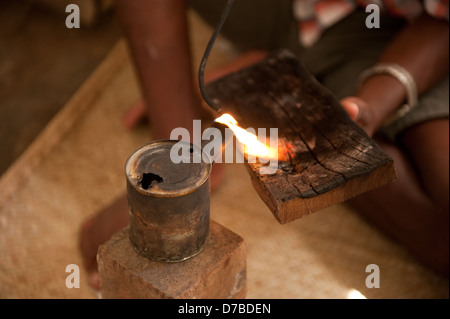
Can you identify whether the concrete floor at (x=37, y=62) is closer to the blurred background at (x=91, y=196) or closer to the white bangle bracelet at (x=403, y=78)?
the blurred background at (x=91, y=196)

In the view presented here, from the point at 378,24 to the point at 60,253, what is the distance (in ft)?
3.89

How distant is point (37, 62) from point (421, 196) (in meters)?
1.72

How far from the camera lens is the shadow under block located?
0.93m

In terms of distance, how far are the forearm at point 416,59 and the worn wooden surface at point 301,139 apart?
1.21 feet

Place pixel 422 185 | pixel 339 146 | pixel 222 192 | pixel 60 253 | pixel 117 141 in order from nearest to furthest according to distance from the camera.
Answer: pixel 339 146, pixel 422 185, pixel 60 253, pixel 222 192, pixel 117 141

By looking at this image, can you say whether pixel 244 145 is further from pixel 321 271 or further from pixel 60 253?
pixel 60 253

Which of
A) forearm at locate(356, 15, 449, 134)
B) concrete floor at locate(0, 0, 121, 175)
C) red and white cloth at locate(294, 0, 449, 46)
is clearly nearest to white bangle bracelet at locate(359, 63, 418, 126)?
A: forearm at locate(356, 15, 449, 134)

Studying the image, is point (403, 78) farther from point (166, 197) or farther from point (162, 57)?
point (166, 197)

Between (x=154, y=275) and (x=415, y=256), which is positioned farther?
(x=415, y=256)

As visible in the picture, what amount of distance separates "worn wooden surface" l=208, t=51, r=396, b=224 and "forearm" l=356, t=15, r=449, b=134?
1.21 feet

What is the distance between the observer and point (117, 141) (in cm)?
199

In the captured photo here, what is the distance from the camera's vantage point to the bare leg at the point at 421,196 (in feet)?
4.69

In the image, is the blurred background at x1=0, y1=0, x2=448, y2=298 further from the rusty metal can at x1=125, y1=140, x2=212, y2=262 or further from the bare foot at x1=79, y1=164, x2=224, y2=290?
the rusty metal can at x1=125, y1=140, x2=212, y2=262
